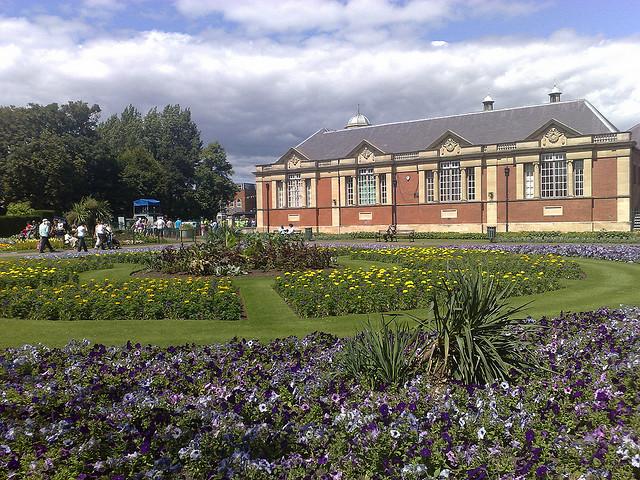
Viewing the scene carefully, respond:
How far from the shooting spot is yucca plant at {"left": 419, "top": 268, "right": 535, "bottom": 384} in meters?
5.63

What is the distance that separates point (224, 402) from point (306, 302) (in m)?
5.52

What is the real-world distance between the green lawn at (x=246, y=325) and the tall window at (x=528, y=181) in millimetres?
33256

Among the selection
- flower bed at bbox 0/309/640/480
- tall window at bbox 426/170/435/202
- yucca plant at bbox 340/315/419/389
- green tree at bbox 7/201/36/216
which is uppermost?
tall window at bbox 426/170/435/202

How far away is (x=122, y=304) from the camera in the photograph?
1026 centimetres

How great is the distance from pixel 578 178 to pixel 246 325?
4030cm

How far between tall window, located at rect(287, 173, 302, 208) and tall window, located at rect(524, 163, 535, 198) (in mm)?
21868

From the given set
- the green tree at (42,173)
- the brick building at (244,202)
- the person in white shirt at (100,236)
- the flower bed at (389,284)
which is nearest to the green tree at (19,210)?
the green tree at (42,173)

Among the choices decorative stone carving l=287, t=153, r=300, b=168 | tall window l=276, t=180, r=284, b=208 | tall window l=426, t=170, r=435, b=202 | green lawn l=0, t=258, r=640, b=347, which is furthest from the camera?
tall window l=276, t=180, r=284, b=208

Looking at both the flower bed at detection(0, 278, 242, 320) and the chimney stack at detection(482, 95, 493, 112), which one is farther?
the chimney stack at detection(482, 95, 493, 112)

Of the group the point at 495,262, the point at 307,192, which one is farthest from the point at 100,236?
the point at 307,192

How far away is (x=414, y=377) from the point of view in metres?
5.75

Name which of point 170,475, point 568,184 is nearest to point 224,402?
point 170,475

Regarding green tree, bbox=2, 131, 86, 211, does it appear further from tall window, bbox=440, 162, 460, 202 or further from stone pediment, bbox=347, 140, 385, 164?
tall window, bbox=440, 162, 460, 202

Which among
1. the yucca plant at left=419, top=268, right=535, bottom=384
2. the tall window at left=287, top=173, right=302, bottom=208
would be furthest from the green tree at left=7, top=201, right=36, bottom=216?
the yucca plant at left=419, top=268, right=535, bottom=384
